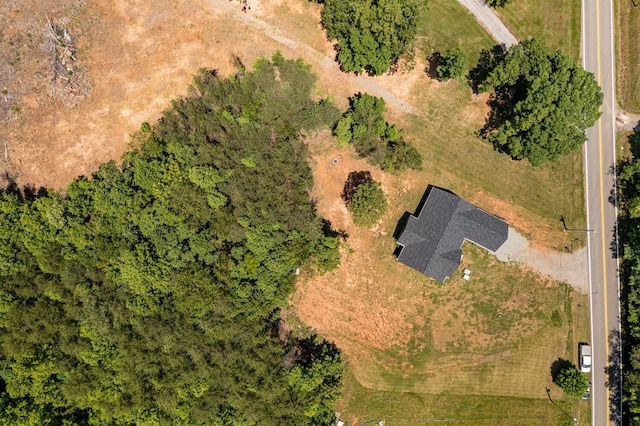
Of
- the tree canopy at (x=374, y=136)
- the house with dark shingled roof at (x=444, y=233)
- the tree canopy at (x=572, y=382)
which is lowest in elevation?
the tree canopy at (x=572, y=382)

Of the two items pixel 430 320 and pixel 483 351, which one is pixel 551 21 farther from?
pixel 483 351

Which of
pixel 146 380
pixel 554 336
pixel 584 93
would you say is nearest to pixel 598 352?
pixel 554 336

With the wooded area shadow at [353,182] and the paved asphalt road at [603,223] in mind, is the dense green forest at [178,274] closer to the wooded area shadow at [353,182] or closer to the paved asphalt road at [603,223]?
the wooded area shadow at [353,182]

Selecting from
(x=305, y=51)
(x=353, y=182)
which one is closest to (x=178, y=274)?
(x=353, y=182)

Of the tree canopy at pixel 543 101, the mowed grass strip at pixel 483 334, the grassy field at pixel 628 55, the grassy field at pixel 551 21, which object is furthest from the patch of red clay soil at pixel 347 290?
the grassy field at pixel 628 55

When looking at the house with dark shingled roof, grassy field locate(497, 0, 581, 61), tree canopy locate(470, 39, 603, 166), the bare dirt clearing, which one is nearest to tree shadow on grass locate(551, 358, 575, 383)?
the house with dark shingled roof

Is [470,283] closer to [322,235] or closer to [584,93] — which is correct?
[322,235]

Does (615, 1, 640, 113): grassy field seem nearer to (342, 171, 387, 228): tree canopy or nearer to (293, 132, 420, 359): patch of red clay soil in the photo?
(293, 132, 420, 359): patch of red clay soil
